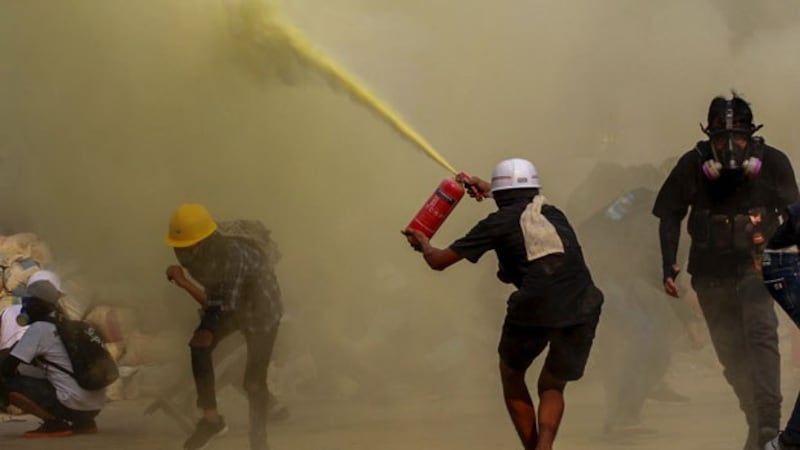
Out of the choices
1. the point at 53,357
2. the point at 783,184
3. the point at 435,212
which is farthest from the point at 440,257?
Answer: the point at 53,357

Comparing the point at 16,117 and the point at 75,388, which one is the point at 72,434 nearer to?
the point at 75,388

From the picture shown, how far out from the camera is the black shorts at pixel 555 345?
475 cm

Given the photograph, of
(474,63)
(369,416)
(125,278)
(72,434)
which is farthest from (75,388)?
(474,63)

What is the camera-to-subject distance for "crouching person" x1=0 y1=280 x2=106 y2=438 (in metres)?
6.27

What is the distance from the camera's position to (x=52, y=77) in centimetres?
630

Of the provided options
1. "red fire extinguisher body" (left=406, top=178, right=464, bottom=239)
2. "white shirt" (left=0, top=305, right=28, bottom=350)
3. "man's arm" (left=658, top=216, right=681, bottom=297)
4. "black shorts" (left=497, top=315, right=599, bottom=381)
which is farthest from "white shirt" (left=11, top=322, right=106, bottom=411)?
"man's arm" (left=658, top=216, right=681, bottom=297)

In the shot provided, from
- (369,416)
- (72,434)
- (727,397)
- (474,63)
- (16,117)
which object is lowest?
(72,434)

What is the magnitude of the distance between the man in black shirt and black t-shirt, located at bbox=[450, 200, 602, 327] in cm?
85

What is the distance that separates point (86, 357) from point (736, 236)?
3266mm

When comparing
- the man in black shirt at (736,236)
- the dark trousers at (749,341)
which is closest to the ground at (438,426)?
the dark trousers at (749,341)

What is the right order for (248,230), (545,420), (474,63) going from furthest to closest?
1. (474,63)
2. (248,230)
3. (545,420)

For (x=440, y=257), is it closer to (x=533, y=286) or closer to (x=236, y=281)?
(x=533, y=286)

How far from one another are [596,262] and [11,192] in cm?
302

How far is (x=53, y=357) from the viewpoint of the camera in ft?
20.9
